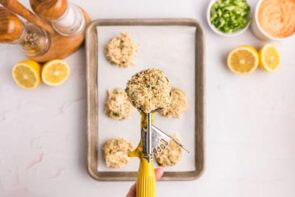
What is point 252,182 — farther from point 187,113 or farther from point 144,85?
point 144,85

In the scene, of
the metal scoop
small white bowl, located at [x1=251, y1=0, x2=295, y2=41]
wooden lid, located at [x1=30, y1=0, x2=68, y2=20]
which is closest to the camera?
the metal scoop

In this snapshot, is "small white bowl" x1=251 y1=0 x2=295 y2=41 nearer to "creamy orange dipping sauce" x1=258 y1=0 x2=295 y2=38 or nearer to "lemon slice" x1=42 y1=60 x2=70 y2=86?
"creamy orange dipping sauce" x1=258 y1=0 x2=295 y2=38

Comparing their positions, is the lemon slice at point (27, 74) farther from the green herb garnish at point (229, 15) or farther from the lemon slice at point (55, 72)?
the green herb garnish at point (229, 15)

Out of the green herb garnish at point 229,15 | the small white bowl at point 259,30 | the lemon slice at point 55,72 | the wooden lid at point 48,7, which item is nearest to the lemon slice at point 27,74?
the lemon slice at point 55,72

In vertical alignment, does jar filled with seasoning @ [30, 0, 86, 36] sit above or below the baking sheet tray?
above

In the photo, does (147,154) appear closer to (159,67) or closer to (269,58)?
(159,67)

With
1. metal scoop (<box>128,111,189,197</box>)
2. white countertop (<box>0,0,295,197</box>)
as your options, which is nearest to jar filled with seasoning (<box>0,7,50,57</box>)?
white countertop (<box>0,0,295,197</box>)

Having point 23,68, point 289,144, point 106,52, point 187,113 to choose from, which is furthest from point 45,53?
point 289,144
